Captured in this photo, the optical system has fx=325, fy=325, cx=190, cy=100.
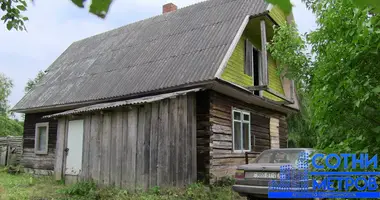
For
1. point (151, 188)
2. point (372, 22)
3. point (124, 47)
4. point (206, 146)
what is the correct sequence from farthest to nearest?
point (124, 47), point (206, 146), point (151, 188), point (372, 22)

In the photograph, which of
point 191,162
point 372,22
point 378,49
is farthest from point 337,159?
point 191,162

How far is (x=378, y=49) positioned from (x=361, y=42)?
17 centimetres

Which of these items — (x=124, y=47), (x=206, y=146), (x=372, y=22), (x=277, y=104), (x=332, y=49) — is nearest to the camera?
(x=372, y=22)

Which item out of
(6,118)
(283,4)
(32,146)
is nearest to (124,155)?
(32,146)

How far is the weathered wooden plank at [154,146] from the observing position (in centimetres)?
866

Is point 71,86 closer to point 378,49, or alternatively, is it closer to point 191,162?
point 191,162

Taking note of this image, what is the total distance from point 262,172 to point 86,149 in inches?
225

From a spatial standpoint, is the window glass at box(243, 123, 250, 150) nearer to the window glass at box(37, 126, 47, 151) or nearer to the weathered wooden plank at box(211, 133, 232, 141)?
the weathered wooden plank at box(211, 133, 232, 141)

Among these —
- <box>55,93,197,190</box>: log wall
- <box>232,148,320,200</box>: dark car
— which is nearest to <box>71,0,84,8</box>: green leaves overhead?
<box>232,148,320,200</box>: dark car

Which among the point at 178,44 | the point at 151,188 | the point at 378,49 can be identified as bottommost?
the point at 151,188

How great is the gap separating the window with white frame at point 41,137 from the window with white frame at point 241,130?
8535 millimetres

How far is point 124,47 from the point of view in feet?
47.6

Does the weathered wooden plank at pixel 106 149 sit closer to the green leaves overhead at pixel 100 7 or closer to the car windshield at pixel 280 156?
the car windshield at pixel 280 156

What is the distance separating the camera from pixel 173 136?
8797 mm
